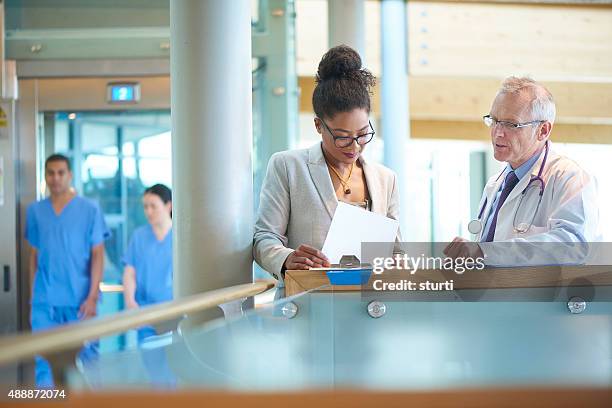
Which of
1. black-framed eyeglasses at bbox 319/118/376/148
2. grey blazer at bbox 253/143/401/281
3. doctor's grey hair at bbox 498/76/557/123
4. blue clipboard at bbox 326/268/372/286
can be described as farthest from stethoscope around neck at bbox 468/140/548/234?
blue clipboard at bbox 326/268/372/286

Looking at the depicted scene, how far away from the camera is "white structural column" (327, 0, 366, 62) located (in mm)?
4969

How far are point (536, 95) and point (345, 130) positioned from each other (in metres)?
0.58

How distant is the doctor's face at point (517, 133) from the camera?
2.70m

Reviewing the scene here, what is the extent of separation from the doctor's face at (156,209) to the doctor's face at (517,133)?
2.89 m

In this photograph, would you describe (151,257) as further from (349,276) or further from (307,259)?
(349,276)

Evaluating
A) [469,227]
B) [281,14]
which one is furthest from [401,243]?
[281,14]

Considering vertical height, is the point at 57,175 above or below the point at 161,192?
above

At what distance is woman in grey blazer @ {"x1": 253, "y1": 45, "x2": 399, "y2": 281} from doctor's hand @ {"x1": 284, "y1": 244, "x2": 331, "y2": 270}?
0.13 meters

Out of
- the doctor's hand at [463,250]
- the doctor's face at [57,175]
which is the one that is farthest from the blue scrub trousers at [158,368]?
the doctor's face at [57,175]

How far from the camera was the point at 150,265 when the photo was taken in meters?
5.29

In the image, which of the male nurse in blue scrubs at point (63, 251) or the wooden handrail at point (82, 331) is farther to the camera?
the male nurse in blue scrubs at point (63, 251)

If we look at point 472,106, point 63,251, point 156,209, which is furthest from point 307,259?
point 472,106

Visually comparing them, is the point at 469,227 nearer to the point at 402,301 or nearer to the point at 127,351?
the point at 402,301

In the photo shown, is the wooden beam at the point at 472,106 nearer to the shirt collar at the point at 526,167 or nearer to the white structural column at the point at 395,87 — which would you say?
the white structural column at the point at 395,87
